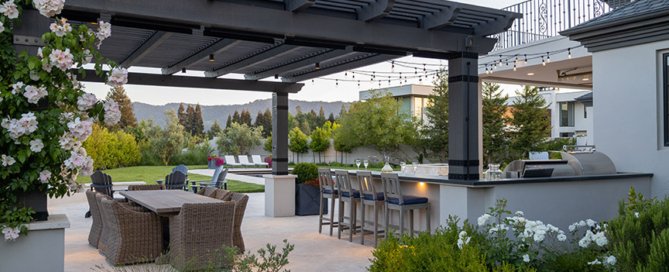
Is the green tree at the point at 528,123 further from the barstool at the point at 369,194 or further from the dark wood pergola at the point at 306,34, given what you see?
the barstool at the point at 369,194

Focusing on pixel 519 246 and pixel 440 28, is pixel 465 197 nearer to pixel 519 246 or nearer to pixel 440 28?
pixel 440 28

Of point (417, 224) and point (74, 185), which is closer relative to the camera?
point (74, 185)

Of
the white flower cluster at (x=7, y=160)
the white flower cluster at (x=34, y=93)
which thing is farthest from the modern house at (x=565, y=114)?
the white flower cluster at (x=7, y=160)

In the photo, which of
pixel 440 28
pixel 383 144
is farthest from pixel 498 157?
pixel 440 28

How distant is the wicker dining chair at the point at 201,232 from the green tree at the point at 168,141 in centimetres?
2477

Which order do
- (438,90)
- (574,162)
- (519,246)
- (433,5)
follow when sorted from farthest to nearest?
(438,90)
(574,162)
(433,5)
(519,246)

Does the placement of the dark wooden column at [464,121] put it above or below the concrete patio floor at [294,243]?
above

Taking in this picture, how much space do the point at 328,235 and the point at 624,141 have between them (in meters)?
4.46

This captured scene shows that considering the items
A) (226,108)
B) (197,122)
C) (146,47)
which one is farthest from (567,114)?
(226,108)

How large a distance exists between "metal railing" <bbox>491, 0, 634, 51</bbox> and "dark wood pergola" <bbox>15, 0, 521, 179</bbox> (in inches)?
198

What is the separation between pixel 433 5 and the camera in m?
5.96

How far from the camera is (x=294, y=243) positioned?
292 inches

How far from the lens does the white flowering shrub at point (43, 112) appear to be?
362cm

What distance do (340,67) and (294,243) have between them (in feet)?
10.3
